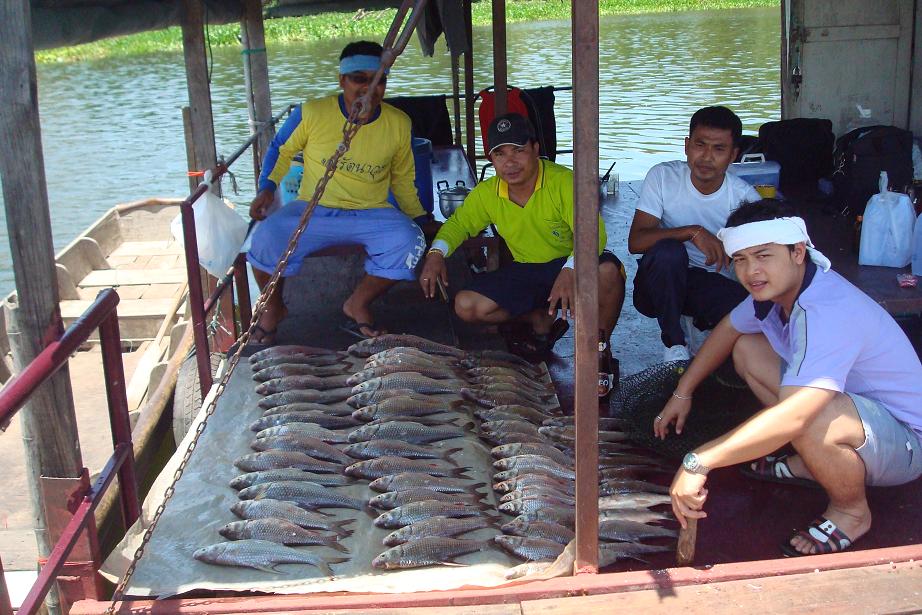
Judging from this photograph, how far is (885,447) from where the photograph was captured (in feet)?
9.66

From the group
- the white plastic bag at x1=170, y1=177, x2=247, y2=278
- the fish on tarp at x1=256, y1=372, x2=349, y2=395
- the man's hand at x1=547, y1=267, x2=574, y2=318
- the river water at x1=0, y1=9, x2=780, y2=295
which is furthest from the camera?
the river water at x1=0, y1=9, x2=780, y2=295

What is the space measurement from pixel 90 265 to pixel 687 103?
453 inches

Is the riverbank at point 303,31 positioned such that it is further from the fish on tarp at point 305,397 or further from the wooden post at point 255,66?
the fish on tarp at point 305,397

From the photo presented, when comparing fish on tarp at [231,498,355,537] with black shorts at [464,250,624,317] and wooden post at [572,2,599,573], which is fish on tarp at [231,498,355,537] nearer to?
wooden post at [572,2,599,573]

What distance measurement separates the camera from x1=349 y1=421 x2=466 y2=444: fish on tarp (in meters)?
4.01

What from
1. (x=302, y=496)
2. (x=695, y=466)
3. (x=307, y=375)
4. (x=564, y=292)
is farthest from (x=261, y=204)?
(x=695, y=466)

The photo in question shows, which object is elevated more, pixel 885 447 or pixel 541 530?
pixel 885 447

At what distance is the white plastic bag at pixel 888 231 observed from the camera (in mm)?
4516

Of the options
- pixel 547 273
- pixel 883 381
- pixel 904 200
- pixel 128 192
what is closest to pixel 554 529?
pixel 883 381

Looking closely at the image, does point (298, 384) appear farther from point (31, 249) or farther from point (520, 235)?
point (31, 249)

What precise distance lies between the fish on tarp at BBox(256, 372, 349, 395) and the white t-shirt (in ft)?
5.76

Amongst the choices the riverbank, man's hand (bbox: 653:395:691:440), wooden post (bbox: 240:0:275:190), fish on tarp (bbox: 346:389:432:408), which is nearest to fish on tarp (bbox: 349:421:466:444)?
fish on tarp (bbox: 346:389:432:408)

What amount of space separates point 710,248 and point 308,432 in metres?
1.99

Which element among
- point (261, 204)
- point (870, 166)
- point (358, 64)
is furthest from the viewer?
point (870, 166)
